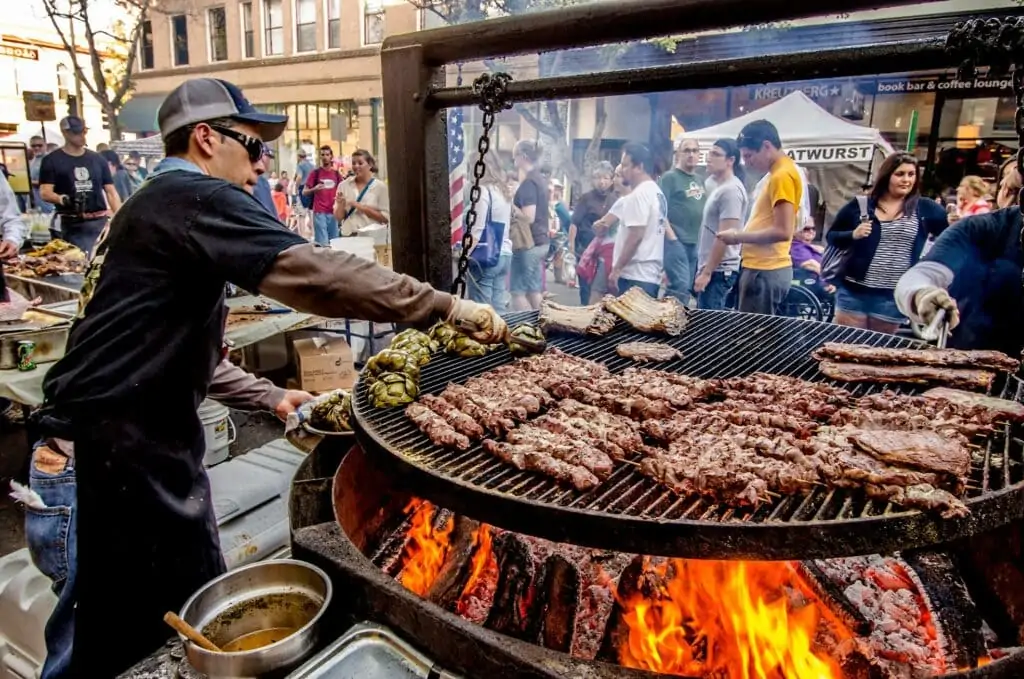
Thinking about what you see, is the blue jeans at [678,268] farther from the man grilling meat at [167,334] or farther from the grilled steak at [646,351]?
the man grilling meat at [167,334]

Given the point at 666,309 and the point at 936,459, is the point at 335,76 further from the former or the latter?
the point at 936,459

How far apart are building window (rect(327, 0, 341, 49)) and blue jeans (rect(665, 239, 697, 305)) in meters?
23.7

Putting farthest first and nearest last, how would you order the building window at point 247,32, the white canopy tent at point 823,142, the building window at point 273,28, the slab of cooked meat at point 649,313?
the building window at point 247,32, the building window at point 273,28, the white canopy tent at point 823,142, the slab of cooked meat at point 649,313

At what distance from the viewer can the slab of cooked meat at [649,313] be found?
400 cm

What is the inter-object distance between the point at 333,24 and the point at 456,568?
3017 cm

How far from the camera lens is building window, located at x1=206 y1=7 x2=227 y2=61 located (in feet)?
105

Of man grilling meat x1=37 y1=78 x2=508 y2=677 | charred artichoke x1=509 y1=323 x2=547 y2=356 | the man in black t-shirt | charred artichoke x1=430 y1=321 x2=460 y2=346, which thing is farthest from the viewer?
the man in black t-shirt

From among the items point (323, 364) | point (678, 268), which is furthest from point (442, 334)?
point (678, 268)

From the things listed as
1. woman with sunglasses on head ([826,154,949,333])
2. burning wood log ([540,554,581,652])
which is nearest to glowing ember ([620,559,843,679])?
burning wood log ([540,554,581,652])

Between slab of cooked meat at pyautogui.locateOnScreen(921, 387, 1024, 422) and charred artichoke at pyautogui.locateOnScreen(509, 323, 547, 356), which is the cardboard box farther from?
slab of cooked meat at pyautogui.locateOnScreen(921, 387, 1024, 422)

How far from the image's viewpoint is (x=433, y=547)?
10.2 feet

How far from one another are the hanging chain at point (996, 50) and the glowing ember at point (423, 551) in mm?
2555

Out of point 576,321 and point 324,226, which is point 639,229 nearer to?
point 576,321

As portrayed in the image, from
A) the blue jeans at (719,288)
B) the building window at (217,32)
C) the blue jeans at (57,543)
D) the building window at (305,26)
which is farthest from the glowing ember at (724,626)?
the building window at (217,32)
